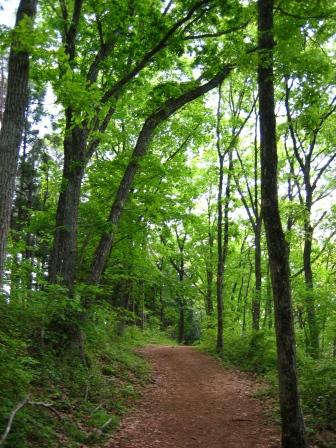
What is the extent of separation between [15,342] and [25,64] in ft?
14.9

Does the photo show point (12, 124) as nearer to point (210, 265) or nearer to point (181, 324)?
point (210, 265)

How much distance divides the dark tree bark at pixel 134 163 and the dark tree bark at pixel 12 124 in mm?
3705

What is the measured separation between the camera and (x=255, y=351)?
589 inches

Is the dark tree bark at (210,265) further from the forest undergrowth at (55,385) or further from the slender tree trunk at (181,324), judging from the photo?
the forest undergrowth at (55,385)

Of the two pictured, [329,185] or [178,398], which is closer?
[178,398]

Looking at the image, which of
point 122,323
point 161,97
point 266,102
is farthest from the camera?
point 122,323

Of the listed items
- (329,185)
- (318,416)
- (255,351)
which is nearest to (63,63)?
(318,416)

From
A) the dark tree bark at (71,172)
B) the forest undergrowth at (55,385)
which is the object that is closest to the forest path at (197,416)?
the forest undergrowth at (55,385)

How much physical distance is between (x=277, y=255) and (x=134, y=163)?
5.83 metres

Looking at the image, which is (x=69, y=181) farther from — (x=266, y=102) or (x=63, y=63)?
(x=266, y=102)

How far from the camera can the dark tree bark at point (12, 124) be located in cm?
657

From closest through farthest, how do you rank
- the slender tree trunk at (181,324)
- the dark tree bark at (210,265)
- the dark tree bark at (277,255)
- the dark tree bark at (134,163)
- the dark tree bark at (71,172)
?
the dark tree bark at (277,255) < the dark tree bark at (71,172) < the dark tree bark at (134,163) < the dark tree bark at (210,265) < the slender tree trunk at (181,324)

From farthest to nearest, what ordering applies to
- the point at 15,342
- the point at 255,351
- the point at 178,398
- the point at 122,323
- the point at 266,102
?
the point at 122,323 → the point at 255,351 → the point at 178,398 → the point at 266,102 → the point at 15,342

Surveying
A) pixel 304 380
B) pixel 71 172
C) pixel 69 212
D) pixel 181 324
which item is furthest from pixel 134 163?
pixel 181 324
